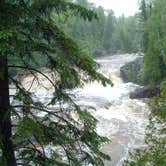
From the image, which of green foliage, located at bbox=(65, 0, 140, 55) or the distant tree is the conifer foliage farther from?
the distant tree

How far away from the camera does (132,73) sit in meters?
44.0

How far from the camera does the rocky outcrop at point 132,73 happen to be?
4209cm

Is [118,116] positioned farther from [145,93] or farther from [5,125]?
[5,125]

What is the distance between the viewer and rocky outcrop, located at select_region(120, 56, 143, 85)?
42094mm

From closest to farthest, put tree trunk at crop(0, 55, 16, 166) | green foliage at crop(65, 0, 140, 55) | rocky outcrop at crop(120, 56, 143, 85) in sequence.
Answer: tree trunk at crop(0, 55, 16, 166)
rocky outcrop at crop(120, 56, 143, 85)
green foliage at crop(65, 0, 140, 55)

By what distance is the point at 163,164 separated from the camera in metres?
8.08

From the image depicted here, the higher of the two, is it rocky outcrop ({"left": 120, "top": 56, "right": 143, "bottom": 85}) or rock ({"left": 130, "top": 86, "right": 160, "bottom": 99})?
rocky outcrop ({"left": 120, "top": 56, "right": 143, "bottom": 85})

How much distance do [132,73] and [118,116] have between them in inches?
712

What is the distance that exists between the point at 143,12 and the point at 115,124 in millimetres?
28852

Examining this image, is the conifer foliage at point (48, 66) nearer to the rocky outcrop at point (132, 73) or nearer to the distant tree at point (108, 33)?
the rocky outcrop at point (132, 73)

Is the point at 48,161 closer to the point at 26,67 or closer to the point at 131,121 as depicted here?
the point at 26,67

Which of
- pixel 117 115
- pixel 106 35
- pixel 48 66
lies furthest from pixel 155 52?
pixel 106 35

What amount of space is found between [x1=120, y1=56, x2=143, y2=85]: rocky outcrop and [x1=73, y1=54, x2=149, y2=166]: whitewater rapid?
2483 millimetres

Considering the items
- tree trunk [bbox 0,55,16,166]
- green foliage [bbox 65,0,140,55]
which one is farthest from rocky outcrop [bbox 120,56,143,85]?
tree trunk [bbox 0,55,16,166]
